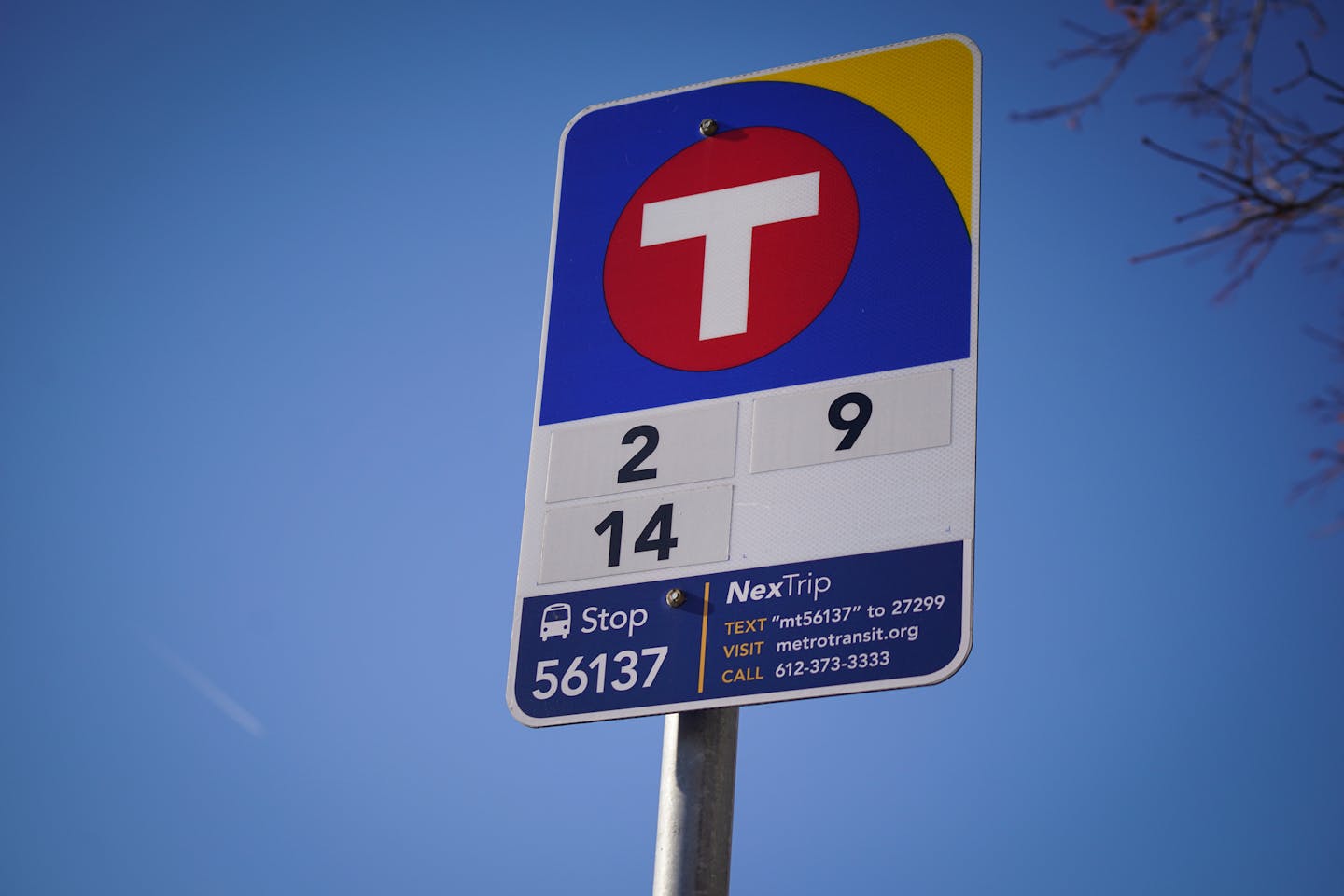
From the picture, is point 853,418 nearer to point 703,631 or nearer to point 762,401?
point 762,401

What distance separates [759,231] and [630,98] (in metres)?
0.62

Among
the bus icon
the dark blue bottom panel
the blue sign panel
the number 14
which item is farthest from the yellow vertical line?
the blue sign panel

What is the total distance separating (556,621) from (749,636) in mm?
440

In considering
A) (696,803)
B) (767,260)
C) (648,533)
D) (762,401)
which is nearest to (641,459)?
(648,533)

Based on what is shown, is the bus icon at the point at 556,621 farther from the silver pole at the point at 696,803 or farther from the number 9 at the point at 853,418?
the number 9 at the point at 853,418

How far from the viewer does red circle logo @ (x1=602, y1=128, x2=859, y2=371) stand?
3.93 meters

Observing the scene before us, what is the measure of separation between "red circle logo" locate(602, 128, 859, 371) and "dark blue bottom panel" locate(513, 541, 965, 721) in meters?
0.54

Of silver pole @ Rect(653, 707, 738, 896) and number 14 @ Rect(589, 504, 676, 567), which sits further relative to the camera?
number 14 @ Rect(589, 504, 676, 567)

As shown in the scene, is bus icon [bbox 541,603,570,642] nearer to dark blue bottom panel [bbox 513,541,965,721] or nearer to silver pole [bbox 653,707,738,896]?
dark blue bottom panel [bbox 513,541,965,721]

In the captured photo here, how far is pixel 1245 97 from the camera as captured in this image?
2197mm

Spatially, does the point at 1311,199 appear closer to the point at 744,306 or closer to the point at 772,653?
the point at 772,653

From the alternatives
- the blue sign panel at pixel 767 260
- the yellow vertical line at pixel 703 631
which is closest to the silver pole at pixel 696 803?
the yellow vertical line at pixel 703 631

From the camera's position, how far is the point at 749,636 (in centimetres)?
354

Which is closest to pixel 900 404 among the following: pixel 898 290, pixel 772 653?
pixel 898 290
